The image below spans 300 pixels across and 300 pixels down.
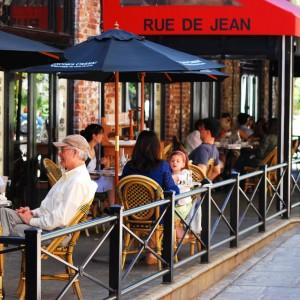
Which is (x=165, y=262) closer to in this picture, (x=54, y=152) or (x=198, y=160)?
(x=198, y=160)

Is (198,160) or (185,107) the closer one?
(198,160)

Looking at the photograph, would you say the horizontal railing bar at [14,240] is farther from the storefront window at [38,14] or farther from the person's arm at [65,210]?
Answer: the storefront window at [38,14]

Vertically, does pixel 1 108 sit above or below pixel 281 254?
above

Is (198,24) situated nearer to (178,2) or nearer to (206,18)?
(206,18)

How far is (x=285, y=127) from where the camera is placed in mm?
14836

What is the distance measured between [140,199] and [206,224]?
2.53 feet

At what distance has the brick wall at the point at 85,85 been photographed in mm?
15336

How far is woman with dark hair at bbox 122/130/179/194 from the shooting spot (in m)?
10.2

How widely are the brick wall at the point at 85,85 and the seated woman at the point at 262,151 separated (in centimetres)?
339

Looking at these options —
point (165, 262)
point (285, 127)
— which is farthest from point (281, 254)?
point (165, 262)

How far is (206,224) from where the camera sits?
1048 cm

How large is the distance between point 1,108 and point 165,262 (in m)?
4.69

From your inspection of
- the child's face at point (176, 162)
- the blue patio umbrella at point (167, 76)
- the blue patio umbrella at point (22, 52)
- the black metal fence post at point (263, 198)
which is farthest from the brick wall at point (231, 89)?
the blue patio umbrella at point (22, 52)

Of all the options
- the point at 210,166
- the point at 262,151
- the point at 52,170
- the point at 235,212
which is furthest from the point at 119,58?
the point at 262,151
